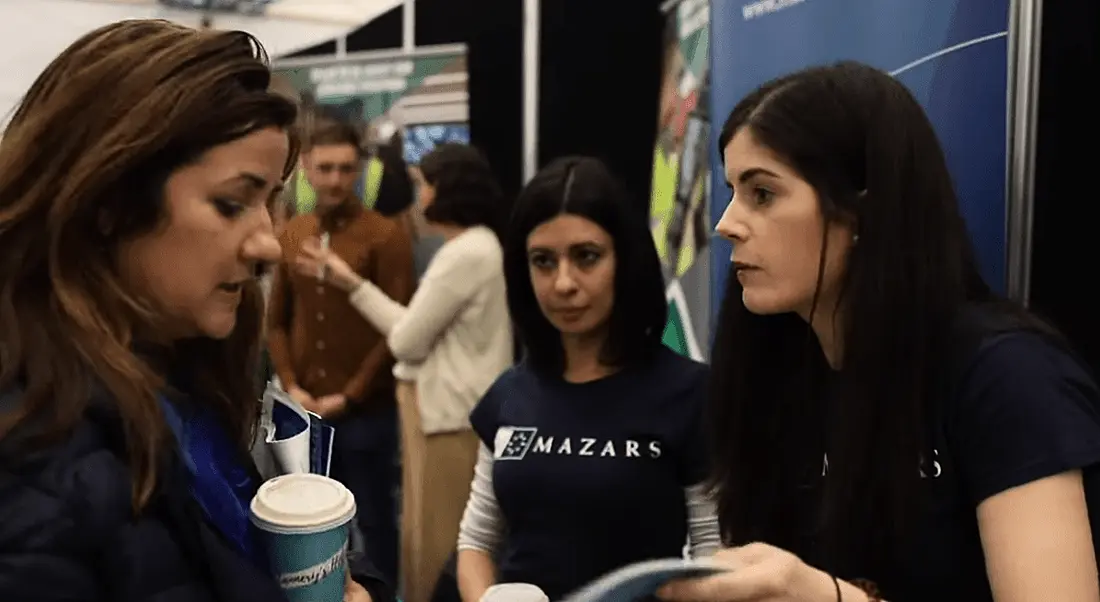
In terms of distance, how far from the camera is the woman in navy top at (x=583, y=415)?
1633 mm

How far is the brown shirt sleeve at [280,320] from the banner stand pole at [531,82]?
1.22 m

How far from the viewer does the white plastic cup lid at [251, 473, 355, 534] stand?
3.03ft

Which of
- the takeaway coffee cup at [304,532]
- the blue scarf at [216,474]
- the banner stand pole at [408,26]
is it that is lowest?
the takeaway coffee cup at [304,532]

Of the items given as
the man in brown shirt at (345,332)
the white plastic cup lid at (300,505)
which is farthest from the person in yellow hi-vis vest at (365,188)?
the white plastic cup lid at (300,505)

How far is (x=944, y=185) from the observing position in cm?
118

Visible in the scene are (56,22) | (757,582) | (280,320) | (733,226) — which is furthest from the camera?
(56,22)

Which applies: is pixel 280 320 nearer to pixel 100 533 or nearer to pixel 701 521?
pixel 701 521

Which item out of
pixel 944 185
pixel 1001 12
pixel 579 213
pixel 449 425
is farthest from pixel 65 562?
pixel 449 425

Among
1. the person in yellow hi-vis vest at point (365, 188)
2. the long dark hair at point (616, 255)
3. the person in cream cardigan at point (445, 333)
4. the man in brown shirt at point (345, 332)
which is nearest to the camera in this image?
the long dark hair at point (616, 255)

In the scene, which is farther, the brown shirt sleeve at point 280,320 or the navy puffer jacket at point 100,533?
the brown shirt sleeve at point 280,320

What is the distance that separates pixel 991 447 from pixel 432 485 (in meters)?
2.28

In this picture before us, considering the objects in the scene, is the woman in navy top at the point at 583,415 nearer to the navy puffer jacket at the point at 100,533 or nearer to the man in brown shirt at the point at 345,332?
the navy puffer jacket at the point at 100,533

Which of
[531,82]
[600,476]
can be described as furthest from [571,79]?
[600,476]

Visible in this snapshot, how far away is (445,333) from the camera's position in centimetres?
308
